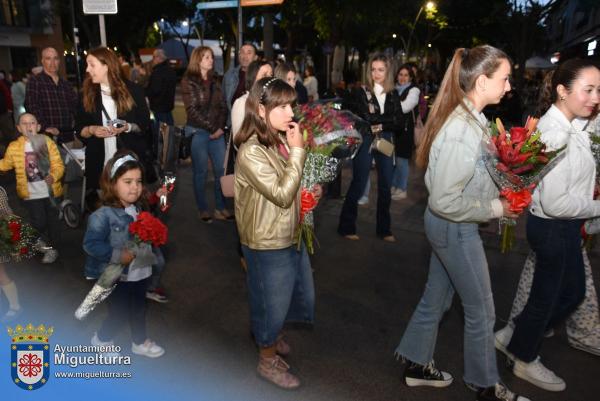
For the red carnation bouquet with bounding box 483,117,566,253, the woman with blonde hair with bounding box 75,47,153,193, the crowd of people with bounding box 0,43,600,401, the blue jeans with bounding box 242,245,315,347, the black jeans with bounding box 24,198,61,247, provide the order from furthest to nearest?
the black jeans with bounding box 24,198,61,247 < the woman with blonde hair with bounding box 75,47,153,193 < the blue jeans with bounding box 242,245,315,347 < the crowd of people with bounding box 0,43,600,401 < the red carnation bouquet with bounding box 483,117,566,253

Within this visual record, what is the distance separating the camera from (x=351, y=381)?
3393mm

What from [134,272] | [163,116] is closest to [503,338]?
[134,272]

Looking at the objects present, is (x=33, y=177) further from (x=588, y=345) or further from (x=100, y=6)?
(x=588, y=345)

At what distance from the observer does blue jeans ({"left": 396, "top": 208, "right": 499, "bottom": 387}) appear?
9.04 ft

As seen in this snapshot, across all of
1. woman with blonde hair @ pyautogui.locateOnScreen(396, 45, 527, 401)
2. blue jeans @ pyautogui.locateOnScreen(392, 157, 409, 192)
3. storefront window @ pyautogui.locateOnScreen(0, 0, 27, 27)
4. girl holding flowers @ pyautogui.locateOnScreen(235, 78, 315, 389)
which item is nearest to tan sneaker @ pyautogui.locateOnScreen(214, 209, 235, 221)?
blue jeans @ pyautogui.locateOnScreen(392, 157, 409, 192)

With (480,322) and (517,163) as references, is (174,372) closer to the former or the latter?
(480,322)

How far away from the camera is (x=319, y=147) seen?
3178 millimetres

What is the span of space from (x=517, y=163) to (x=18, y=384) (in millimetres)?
3066

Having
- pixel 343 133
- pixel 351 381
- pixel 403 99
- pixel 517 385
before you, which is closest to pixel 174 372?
pixel 351 381

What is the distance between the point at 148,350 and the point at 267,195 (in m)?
1.65

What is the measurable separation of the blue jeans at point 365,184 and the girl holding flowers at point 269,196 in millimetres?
2865

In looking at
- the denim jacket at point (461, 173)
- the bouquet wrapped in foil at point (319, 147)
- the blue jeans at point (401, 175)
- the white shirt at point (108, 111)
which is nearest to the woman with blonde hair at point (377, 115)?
the blue jeans at point (401, 175)

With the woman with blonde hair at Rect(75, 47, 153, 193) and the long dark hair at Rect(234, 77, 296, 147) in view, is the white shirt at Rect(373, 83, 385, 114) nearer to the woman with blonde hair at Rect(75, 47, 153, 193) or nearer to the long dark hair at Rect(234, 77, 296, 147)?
the woman with blonde hair at Rect(75, 47, 153, 193)

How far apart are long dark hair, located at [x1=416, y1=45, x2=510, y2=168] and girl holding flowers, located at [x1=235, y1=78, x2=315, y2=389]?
2.50 ft
